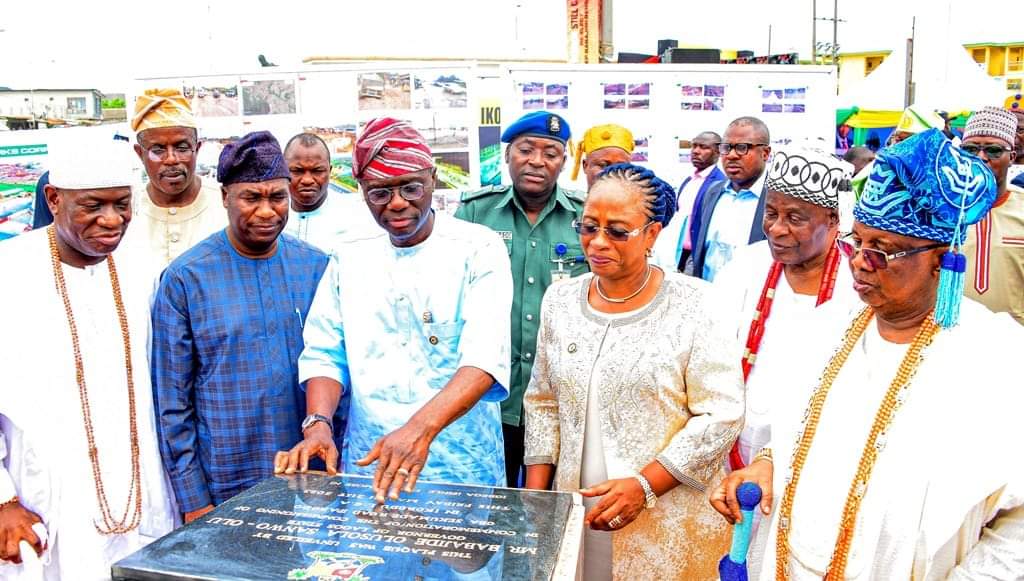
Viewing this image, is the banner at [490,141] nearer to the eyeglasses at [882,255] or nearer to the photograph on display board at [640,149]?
the photograph on display board at [640,149]

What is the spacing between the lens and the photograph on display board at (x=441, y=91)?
6148 mm

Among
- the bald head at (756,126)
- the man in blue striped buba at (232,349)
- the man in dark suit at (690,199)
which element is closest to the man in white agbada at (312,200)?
the man in blue striped buba at (232,349)

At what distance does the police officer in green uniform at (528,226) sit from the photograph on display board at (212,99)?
3.05m

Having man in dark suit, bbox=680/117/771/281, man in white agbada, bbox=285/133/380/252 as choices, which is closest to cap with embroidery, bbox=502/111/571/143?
man in white agbada, bbox=285/133/380/252

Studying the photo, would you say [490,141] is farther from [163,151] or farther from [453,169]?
[163,151]

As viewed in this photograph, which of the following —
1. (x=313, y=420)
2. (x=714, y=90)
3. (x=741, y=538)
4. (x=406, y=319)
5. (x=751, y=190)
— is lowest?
(x=741, y=538)

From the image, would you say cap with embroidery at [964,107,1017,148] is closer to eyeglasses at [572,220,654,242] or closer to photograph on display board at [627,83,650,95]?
photograph on display board at [627,83,650,95]

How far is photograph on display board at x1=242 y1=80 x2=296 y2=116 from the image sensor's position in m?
6.39

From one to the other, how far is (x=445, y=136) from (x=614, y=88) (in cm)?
214

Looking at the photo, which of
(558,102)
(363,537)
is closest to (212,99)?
(558,102)

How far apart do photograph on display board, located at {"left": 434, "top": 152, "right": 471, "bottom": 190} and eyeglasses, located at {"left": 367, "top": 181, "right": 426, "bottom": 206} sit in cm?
343

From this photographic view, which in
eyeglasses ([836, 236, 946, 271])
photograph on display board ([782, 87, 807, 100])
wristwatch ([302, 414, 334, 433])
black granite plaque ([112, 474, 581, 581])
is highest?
photograph on display board ([782, 87, 807, 100])

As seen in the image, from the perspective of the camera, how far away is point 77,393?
115 inches

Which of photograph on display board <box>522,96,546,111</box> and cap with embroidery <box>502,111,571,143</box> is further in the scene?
photograph on display board <box>522,96,546,111</box>
